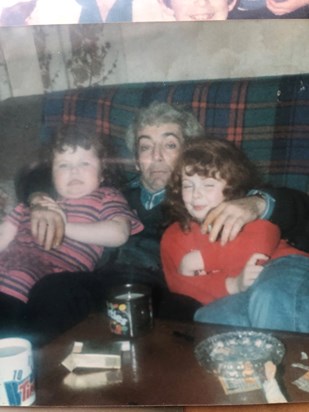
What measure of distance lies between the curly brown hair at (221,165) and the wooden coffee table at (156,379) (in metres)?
0.27

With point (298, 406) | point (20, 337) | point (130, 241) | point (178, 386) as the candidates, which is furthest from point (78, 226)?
point (298, 406)

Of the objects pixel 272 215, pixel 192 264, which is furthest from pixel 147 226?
pixel 272 215

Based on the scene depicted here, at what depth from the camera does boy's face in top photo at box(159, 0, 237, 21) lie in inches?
41.9

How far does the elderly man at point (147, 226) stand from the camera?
1.14m

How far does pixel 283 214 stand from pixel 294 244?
59mm

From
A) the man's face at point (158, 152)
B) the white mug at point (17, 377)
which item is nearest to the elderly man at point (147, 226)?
the man's face at point (158, 152)

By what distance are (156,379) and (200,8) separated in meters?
0.64

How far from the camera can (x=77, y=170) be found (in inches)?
45.6

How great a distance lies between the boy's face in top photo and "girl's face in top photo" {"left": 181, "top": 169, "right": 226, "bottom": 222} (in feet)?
0.88

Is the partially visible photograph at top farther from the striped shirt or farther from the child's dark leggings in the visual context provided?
the child's dark leggings

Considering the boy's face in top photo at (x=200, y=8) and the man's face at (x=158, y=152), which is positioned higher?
the boy's face in top photo at (x=200, y=8)

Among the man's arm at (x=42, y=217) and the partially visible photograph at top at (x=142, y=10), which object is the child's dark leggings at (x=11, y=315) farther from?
the partially visible photograph at top at (x=142, y=10)

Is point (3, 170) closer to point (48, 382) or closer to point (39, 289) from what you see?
point (39, 289)

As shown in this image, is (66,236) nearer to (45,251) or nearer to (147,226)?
(45,251)
